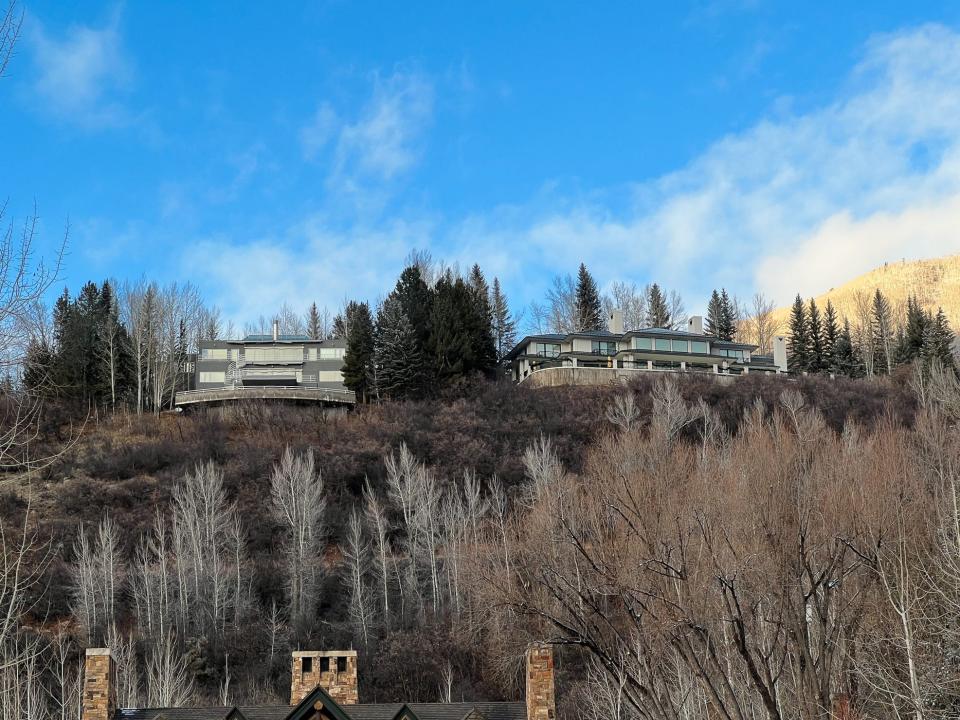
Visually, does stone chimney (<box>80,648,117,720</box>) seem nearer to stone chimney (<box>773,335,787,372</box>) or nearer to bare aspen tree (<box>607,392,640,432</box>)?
bare aspen tree (<box>607,392,640,432</box>)

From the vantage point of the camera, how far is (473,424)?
6444 cm

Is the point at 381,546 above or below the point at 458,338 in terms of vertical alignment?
below

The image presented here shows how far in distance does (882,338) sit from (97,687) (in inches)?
3982

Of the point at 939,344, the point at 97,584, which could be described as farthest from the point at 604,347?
the point at 97,584

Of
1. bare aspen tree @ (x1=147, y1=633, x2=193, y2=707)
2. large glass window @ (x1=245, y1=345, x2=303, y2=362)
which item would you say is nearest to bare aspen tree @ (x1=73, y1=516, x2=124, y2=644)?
bare aspen tree @ (x1=147, y1=633, x2=193, y2=707)

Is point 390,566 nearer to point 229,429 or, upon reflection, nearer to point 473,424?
point 473,424

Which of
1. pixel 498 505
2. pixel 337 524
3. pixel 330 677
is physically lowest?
pixel 330 677

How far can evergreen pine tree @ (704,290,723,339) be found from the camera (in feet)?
352

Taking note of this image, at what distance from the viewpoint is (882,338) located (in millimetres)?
107188

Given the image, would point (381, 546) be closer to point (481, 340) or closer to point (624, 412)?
point (624, 412)

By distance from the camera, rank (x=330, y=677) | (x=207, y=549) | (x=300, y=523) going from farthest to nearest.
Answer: (x=300, y=523)
(x=207, y=549)
(x=330, y=677)

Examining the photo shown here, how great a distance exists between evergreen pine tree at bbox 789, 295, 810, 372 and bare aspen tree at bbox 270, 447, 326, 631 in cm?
4815

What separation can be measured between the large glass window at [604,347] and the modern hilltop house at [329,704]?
62777 mm

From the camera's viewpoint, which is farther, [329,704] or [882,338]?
[882,338]
